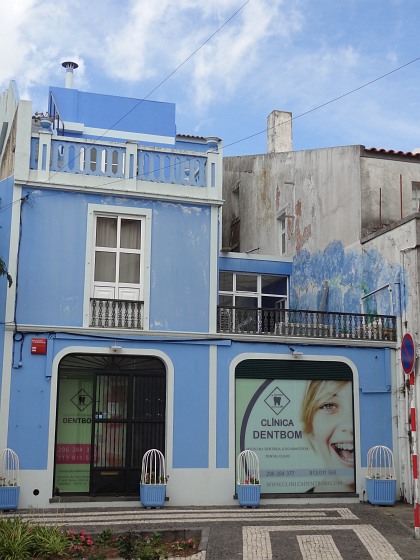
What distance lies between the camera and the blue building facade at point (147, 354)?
13984 millimetres

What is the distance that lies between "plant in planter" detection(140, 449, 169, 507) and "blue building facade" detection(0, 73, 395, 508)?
0.69 ft

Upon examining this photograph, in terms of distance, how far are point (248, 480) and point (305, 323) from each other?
3609mm

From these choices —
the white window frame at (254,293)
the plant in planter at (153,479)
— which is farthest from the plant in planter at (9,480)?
the white window frame at (254,293)

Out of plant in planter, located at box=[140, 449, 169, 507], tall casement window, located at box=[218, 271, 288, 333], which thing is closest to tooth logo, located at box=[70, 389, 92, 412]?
plant in planter, located at box=[140, 449, 169, 507]

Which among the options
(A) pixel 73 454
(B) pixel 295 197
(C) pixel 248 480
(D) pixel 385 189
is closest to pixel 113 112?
(B) pixel 295 197

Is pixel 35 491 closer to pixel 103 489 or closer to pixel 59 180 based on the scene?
pixel 103 489

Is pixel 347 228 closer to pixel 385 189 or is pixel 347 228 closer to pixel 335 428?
pixel 385 189

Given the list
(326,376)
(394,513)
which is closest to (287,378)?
(326,376)

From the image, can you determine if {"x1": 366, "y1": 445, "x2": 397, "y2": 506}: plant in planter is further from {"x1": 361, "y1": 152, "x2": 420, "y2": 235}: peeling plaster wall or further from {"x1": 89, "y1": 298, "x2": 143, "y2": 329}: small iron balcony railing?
{"x1": 89, "y1": 298, "x2": 143, "y2": 329}: small iron balcony railing

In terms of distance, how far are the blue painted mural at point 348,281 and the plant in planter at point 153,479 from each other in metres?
5.87

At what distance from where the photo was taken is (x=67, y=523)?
11.8m

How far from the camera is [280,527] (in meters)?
11.7

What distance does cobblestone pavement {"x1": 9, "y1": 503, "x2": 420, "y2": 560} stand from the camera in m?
10.2

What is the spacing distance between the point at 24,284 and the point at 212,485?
17.7 feet
